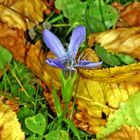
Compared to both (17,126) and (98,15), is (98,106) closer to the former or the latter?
(17,126)

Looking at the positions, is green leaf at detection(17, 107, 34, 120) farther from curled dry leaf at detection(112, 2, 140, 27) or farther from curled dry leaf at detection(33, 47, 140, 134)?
curled dry leaf at detection(112, 2, 140, 27)

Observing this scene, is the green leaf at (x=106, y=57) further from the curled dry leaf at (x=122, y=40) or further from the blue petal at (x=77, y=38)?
the blue petal at (x=77, y=38)

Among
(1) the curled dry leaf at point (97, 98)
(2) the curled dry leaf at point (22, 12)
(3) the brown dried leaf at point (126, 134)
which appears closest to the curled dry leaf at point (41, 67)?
(1) the curled dry leaf at point (97, 98)

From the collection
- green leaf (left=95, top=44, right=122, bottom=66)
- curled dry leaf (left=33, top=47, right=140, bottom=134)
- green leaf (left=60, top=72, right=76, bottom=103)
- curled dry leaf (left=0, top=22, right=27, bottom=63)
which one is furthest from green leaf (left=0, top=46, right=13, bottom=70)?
green leaf (left=60, top=72, right=76, bottom=103)

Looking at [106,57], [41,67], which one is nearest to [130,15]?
[106,57]

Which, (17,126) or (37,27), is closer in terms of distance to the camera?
(17,126)

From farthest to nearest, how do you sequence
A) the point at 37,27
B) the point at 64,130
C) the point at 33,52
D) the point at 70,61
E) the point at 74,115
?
the point at 37,27, the point at 33,52, the point at 74,115, the point at 64,130, the point at 70,61

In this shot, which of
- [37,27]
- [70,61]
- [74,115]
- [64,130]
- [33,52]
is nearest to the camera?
[70,61]

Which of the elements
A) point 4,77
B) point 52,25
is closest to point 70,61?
point 4,77
